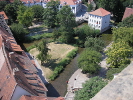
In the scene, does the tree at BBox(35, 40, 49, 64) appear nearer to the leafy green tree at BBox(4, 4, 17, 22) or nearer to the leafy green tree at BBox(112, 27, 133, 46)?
the leafy green tree at BBox(112, 27, 133, 46)

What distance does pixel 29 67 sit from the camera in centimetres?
2614

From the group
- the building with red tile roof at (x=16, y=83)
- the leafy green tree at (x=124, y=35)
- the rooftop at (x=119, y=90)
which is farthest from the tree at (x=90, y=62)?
the rooftop at (x=119, y=90)

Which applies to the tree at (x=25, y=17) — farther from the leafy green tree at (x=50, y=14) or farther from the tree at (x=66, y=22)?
the tree at (x=66, y=22)

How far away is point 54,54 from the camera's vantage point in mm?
37031

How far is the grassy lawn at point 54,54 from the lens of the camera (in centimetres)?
3192

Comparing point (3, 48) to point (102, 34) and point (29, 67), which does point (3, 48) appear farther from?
point (102, 34)

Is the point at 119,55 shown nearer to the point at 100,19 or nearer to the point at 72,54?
the point at 72,54

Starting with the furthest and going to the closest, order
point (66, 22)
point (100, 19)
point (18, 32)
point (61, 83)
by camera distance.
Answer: point (100, 19), point (18, 32), point (66, 22), point (61, 83)

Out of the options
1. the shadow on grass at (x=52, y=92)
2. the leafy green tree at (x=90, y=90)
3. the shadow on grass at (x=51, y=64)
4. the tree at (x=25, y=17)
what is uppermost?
the tree at (x=25, y=17)

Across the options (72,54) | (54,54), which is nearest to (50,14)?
(54,54)

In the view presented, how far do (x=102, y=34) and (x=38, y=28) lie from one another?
63.3 feet

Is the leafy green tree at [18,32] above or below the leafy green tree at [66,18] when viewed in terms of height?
below

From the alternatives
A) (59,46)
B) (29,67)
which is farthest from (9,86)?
(59,46)

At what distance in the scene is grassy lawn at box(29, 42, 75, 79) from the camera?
31.9 metres
